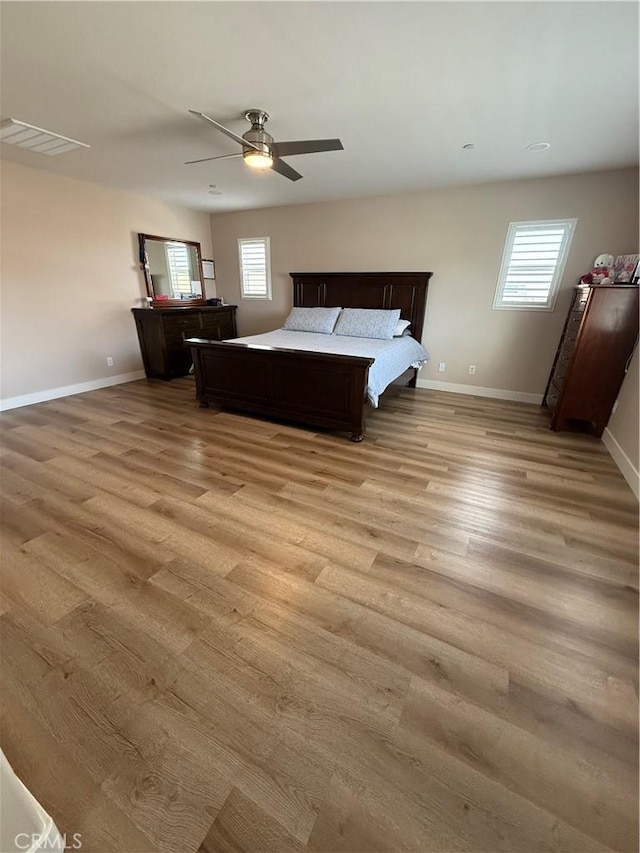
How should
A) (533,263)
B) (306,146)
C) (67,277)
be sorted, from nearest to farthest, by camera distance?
(306,146)
(533,263)
(67,277)

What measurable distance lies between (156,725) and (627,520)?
107 inches

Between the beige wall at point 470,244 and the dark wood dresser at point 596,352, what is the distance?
2.35 ft

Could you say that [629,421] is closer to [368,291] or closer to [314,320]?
[368,291]

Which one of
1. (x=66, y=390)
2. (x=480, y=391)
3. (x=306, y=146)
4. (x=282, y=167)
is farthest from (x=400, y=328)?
(x=66, y=390)

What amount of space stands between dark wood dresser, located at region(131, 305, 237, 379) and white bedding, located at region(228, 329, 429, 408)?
5.00ft

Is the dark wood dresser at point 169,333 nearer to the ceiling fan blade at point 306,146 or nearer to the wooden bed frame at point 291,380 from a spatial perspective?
the wooden bed frame at point 291,380

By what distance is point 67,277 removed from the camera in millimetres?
4078

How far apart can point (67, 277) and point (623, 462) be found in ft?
19.9

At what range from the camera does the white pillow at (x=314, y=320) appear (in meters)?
4.52

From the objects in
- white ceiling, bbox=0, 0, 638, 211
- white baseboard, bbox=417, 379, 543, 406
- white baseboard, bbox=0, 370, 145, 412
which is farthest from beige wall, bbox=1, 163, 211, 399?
white baseboard, bbox=417, 379, 543, 406

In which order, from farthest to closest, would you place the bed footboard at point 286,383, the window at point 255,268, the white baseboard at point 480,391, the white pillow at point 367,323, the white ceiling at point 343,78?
the window at point 255,268 < the white baseboard at point 480,391 < the white pillow at point 367,323 < the bed footboard at point 286,383 < the white ceiling at point 343,78

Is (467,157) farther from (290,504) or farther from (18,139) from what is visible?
(18,139)

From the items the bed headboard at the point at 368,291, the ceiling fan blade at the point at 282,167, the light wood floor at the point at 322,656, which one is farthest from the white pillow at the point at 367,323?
the light wood floor at the point at 322,656

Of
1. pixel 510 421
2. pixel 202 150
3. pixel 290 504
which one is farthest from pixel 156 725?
pixel 202 150
